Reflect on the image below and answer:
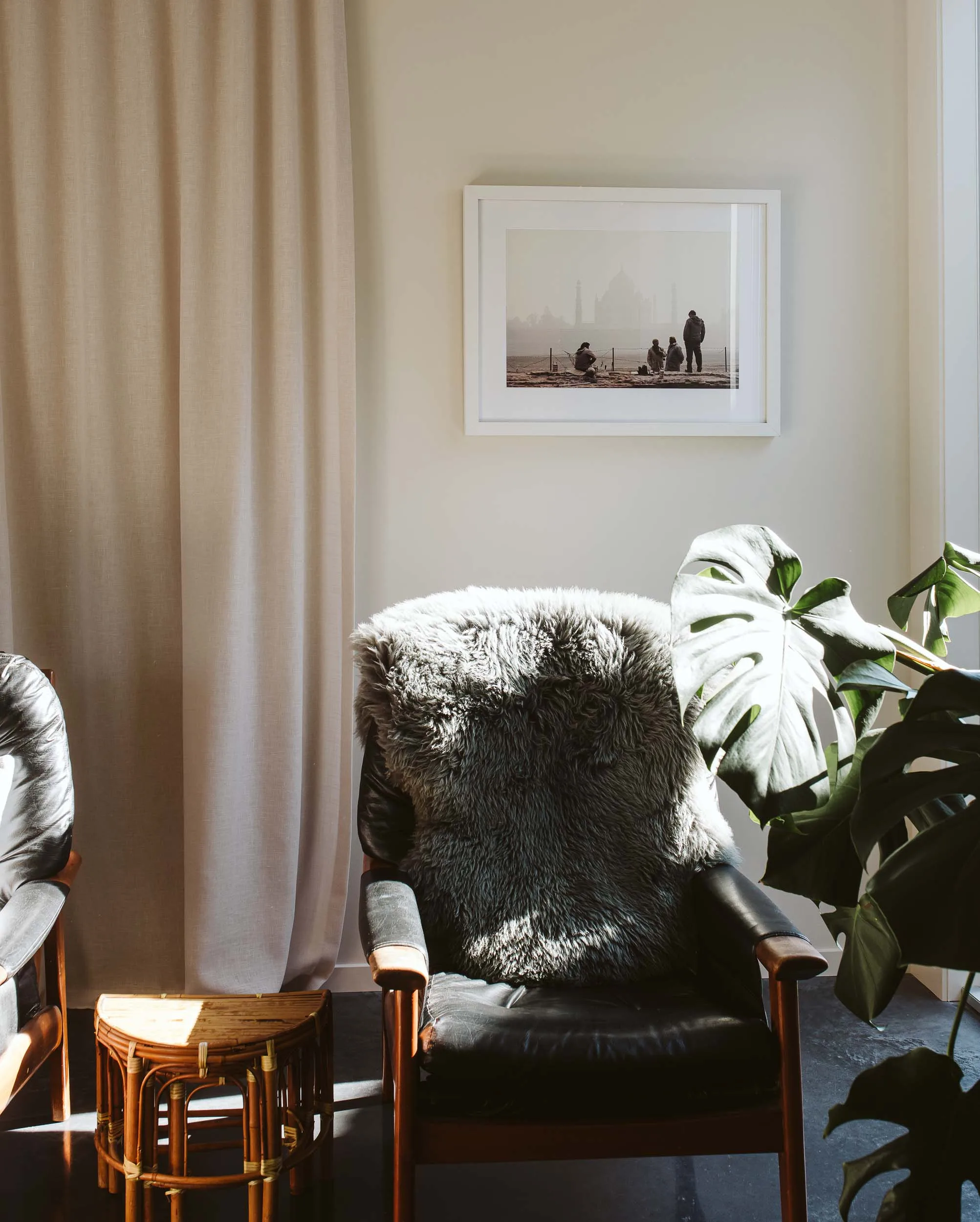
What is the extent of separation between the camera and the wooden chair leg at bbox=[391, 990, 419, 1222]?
1422mm

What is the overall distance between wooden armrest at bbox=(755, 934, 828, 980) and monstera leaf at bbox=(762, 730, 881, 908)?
192mm

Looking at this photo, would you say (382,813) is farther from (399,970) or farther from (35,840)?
(35,840)

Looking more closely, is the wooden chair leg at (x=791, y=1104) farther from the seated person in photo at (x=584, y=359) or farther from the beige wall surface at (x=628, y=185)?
the seated person in photo at (x=584, y=359)

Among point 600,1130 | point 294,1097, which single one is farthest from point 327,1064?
point 600,1130

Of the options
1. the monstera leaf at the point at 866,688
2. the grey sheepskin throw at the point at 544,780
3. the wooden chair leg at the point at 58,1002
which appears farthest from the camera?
the wooden chair leg at the point at 58,1002

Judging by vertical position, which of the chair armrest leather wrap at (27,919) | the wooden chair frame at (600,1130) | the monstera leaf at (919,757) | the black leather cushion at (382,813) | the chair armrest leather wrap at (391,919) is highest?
the monstera leaf at (919,757)

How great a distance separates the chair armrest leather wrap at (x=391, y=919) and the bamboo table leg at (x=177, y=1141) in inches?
14.2

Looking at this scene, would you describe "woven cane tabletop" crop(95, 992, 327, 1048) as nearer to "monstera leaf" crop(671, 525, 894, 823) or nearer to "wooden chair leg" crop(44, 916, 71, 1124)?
"wooden chair leg" crop(44, 916, 71, 1124)

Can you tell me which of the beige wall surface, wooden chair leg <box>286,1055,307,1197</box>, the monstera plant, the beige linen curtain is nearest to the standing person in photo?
the beige wall surface

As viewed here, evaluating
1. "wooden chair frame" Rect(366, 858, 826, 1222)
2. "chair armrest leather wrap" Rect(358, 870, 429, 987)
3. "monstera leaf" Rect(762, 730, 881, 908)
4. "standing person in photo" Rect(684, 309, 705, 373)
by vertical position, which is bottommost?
"wooden chair frame" Rect(366, 858, 826, 1222)

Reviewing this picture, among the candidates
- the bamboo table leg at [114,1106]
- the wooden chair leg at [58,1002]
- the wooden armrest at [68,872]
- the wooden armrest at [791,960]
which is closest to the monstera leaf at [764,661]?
the wooden armrest at [791,960]

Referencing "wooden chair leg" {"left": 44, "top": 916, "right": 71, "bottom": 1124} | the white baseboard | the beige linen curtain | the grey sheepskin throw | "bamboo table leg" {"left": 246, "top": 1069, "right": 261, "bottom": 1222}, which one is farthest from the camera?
the white baseboard

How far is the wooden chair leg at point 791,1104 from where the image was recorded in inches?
57.0

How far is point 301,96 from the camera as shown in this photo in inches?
91.0
